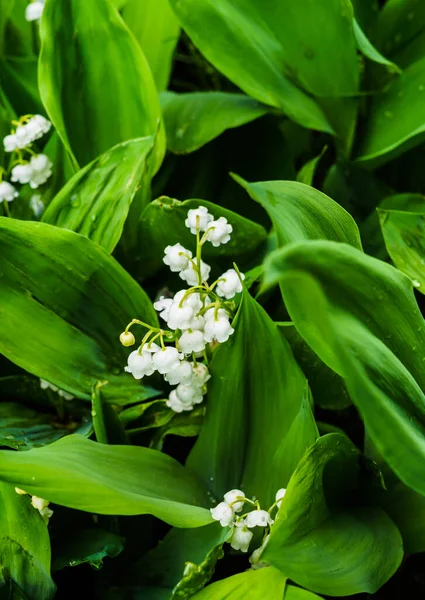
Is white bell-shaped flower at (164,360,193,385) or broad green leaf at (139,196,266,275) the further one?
broad green leaf at (139,196,266,275)

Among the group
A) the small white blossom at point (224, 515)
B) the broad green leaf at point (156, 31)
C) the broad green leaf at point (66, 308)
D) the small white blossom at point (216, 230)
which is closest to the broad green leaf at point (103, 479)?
the small white blossom at point (224, 515)

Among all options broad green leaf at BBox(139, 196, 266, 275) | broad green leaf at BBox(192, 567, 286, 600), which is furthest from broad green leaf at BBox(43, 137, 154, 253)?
broad green leaf at BBox(192, 567, 286, 600)

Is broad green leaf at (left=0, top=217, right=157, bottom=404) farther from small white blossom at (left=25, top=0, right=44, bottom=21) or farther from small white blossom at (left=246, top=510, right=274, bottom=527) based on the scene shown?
small white blossom at (left=25, top=0, right=44, bottom=21)

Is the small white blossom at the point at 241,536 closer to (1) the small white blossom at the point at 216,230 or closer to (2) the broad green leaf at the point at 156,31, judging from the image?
(1) the small white blossom at the point at 216,230

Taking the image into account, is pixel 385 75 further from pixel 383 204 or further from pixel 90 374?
pixel 90 374

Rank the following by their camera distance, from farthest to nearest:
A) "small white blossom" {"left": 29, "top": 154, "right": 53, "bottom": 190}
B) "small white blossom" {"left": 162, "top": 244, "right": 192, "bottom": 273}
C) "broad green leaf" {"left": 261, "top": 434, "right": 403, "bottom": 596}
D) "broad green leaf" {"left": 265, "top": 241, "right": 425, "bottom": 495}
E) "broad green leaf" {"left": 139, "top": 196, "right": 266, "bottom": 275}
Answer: "small white blossom" {"left": 29, "top": 154, "right": 53, "bottom": 190} → "broad green leaf" {"left": 139, "top": 196, "right": 266, "bottom": 275} → "small white blossom" {"left": 162, "top": 244, "right": 192, "bottom": 273} → "broad green leaf" {"left": 261, "top": 434, "right": 403, "bottom": 596} → "broad green leaf" {"left": 265, "top": 241, "right": 425, "bottom": 495}

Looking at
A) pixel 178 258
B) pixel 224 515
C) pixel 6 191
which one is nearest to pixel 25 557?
pixel 224 515

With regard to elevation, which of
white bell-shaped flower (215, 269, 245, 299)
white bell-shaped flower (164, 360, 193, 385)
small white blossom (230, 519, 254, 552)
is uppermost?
white bell-shaped flower (215, 269, 245, 299)
